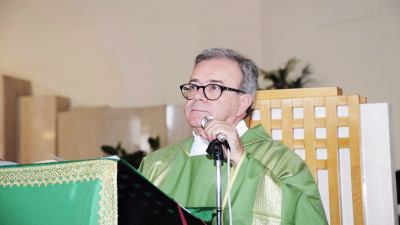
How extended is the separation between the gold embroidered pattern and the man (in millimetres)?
459

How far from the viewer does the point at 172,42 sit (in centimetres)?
841

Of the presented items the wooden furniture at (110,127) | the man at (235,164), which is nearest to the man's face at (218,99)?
the man at (235,164)

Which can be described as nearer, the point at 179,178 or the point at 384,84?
the point at 179,178

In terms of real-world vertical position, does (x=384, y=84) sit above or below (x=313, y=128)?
above

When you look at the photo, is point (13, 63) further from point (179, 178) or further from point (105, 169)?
point (105, 169)

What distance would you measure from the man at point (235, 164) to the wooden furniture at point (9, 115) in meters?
6.37

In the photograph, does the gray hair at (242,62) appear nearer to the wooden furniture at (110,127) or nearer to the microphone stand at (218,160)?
the microphone stand at (218,160)

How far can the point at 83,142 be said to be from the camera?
8172 millimetres

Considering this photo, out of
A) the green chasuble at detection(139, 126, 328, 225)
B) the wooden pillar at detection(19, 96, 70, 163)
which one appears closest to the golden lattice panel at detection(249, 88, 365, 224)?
the green chasuble at detection(139, 126, 328, 225)

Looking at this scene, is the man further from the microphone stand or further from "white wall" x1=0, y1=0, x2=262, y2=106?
"white wall" x1=0, y1=0, x2=262, y2=106

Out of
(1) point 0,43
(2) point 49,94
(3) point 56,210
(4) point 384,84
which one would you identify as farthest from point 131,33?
(3) point 56,210

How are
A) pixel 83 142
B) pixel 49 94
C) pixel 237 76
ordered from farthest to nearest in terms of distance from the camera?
pixel 49 94 → pixel 83 142 → pixel 237 76

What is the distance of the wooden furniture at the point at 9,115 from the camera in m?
8.21

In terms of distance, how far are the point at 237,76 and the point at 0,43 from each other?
8038 mm
